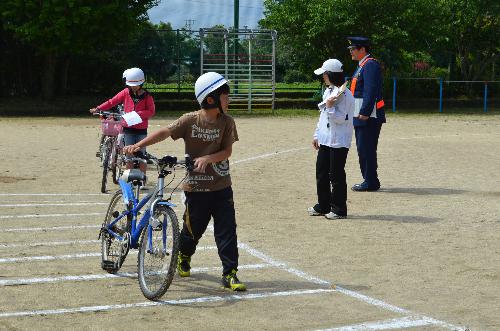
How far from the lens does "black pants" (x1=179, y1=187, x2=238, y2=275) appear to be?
734 cm

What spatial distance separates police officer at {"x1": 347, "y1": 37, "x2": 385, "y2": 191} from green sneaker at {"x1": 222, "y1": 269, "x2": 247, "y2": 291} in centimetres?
586

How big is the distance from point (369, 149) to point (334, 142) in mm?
2382

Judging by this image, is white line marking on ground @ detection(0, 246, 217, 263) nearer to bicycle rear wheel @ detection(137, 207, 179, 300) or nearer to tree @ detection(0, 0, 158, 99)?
bicycle rear wheel @ detection(137, 207, 179, 300)

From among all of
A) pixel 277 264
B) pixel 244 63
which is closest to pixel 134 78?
pixel 277 264

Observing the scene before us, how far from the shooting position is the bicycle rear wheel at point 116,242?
760 centimetres

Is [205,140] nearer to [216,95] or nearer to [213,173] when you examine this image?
[213,173]

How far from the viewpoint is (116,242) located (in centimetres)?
781

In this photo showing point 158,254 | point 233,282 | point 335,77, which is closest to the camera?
point 158,254

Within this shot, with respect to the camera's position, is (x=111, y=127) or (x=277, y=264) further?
(x=111, y=127)

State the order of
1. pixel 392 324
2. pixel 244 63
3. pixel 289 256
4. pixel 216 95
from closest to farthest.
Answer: pixel 392 324, pixel 216 95, pixel 289 256, pixel 244 63

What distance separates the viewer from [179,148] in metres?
18.9

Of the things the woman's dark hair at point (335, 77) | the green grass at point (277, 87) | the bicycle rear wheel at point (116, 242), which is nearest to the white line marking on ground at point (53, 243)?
the bicycle rear wheel at point (116, 242)

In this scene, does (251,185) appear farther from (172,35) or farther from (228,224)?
(172,35)

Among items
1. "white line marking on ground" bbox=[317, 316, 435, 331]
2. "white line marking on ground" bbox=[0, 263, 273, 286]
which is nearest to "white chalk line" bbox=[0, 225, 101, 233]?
"white line marking on ground" bbox=[0, 263, 273, 286]
